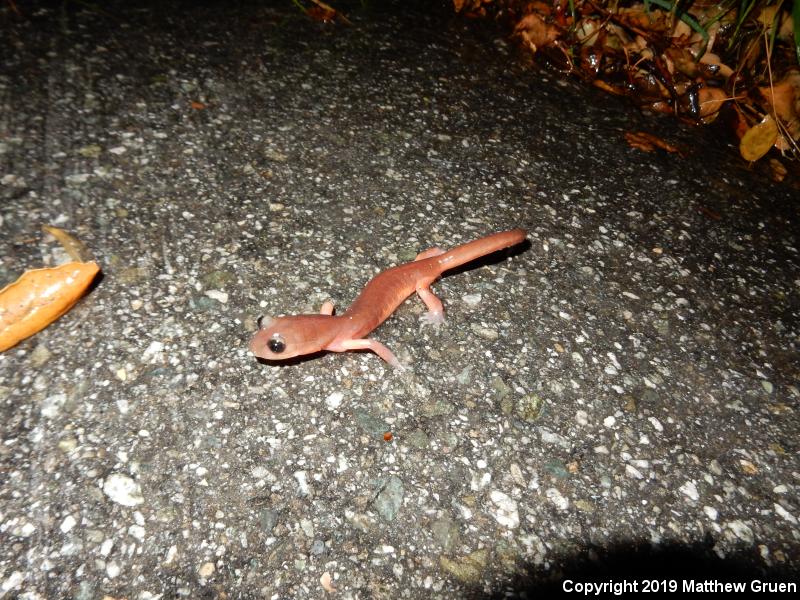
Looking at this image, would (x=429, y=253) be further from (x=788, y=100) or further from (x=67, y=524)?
(x=788, y=100)

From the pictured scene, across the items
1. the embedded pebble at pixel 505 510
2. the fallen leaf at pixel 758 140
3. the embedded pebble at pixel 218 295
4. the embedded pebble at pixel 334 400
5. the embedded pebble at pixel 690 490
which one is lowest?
the embedded pebble at pixel 218 295

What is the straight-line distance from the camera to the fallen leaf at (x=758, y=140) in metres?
4.47

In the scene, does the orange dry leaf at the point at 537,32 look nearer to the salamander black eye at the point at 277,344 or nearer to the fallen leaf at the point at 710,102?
the fallen leaf at the point at 710,102

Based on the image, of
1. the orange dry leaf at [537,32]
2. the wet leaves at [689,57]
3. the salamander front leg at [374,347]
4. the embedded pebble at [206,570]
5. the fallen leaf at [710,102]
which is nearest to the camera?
the embedded pebble at [206,570]

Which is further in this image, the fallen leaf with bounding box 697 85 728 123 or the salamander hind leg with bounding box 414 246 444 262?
the fallen leaf with bounding box 697 85 728 123

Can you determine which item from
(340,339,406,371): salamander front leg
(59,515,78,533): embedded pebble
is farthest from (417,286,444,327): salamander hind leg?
(59,515,78,533): embedded pebble

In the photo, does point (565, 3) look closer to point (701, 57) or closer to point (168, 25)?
point (701, 57)

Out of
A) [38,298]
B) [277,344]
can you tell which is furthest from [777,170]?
[38,298]

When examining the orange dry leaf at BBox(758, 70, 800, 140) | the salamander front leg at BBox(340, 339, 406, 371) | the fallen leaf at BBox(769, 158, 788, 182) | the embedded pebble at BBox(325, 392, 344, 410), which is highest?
the orange dry leaf at BBox(758, 70, 800, 140)

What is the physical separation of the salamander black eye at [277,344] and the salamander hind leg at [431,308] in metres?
0.83

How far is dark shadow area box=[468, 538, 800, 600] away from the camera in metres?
2.04

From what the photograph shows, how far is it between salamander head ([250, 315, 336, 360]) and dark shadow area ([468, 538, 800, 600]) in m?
1.29

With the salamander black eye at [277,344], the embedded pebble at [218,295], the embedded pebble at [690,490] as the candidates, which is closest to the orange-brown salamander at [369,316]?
the salamander black eye at [277,344]

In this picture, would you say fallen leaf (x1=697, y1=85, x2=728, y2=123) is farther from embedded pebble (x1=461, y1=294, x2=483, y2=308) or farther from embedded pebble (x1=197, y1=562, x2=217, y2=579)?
embedded pebble (x1=197, y1=562, x2=217, y2=579)
